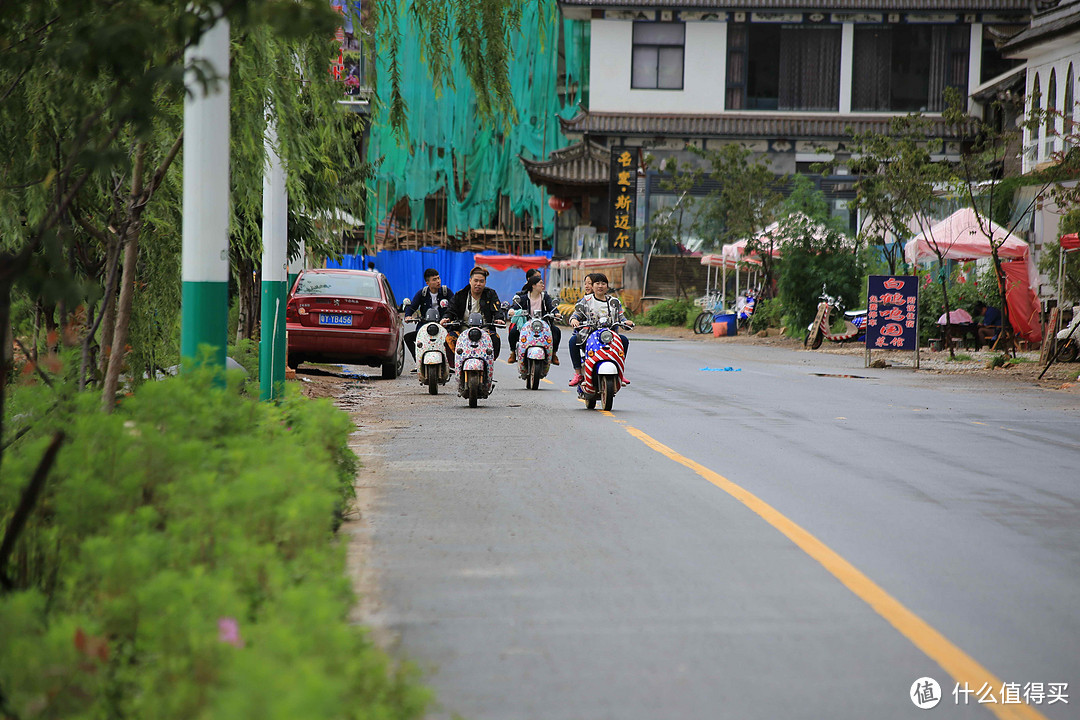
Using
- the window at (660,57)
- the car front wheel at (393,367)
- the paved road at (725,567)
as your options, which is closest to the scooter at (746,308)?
the window at (660,57)

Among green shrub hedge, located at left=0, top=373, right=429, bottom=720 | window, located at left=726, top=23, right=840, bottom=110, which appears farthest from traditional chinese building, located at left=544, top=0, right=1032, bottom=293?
green shrub hedge, located at left=0, top=373, right=429, bottom=720

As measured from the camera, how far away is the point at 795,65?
4938cm

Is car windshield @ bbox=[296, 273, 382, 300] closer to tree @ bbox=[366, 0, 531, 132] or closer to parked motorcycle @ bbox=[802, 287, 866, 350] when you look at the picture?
tree @ bbox=[366, 0, 531, 132]

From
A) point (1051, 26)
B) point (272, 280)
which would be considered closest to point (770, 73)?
point (1051, 26)

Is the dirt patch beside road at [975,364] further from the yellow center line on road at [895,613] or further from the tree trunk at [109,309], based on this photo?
the tree trunk at [109,309]

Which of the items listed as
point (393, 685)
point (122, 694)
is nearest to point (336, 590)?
point (393, 685)

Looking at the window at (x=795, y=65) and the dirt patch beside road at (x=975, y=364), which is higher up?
the window at (x=795, y=65)

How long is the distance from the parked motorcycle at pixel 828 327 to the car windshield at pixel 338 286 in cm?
1607

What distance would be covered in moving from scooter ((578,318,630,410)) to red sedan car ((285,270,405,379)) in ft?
17.4

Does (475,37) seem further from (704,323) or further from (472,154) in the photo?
(472,154)

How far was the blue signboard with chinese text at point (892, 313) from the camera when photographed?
83.1ft

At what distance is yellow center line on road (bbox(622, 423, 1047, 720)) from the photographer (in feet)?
15.0

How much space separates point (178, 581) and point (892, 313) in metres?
23.3

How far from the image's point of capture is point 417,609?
18.0 ft
